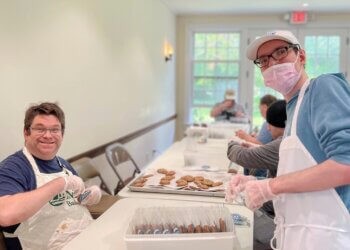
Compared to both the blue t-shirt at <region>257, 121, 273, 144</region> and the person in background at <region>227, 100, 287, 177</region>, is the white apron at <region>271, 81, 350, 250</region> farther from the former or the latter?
the blue t-shirt at <region>257, 121, 273, 144</region>

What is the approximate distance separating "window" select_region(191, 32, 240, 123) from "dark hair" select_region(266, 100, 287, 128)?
172 inches

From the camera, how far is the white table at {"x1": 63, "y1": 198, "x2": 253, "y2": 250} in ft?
4.44

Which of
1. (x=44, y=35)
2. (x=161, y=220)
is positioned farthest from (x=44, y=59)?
(x=161, y=220)

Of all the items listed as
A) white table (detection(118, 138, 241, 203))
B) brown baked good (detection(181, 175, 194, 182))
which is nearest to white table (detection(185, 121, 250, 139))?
white table (detection(118, 138, 241, 203))

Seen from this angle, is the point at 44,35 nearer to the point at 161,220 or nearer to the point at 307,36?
the point at 161,220

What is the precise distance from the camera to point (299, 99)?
46.5 inches

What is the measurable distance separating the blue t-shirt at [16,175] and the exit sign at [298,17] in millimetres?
5253

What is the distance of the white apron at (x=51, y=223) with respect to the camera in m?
1.48

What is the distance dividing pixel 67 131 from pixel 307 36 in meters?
4.77

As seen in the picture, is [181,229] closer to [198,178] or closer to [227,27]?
[198,178]

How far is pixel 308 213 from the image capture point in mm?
1116

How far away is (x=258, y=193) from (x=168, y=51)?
4.89m

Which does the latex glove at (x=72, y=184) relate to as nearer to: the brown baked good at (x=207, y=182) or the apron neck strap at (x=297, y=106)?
the brown baked good at (x=207, y=182)

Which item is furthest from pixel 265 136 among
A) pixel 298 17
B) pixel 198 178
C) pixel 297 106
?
pixel 298 17
